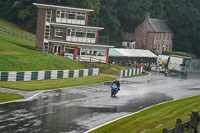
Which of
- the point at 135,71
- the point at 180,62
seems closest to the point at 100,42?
the point at 135,71

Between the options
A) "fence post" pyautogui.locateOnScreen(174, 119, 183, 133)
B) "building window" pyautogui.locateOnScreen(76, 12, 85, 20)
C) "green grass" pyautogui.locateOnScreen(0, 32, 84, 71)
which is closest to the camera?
"fence post" pyautogui.locateOnScreen(174, 119, 183, 133)

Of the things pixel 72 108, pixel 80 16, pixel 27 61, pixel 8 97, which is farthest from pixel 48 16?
pixel 72 108

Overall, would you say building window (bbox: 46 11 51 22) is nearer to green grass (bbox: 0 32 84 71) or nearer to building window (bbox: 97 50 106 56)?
building window (bbox: 97 50 106 56)

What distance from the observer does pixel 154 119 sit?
78.2 feet

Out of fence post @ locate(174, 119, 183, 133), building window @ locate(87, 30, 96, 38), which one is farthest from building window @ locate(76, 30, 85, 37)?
fence post @ locate(174, 119, 183, 133)

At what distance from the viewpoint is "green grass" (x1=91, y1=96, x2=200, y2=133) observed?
2066 centimetres

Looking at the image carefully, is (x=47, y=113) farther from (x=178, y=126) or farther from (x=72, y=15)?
(x=72, y=15)

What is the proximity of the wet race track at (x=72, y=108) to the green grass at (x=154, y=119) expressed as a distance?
3.44ft

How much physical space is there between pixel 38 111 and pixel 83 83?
1712 cm

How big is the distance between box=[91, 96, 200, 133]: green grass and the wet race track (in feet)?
3.44

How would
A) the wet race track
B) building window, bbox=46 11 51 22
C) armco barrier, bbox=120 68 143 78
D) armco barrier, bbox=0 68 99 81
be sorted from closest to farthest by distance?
the wet race track → armco barrier, bbox=0 68 99 81 → armco barrier, bbox=120 68 143 78 → building window, bbox=46 11 51 22

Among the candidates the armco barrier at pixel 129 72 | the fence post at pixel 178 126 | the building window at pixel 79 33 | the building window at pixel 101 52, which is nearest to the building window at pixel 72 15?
the building window at pixel 79 33

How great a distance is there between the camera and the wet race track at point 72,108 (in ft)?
65.5

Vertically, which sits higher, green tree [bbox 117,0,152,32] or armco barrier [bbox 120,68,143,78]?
green tree [bbox 117,0,152,32]
